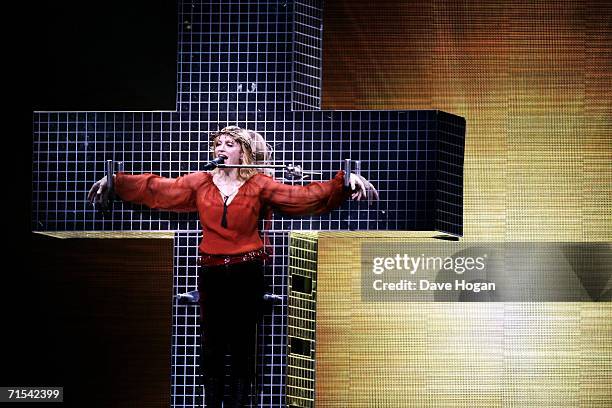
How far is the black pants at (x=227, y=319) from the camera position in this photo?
4.12 meters

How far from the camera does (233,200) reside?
4156 mm

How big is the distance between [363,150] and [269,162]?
346 mm

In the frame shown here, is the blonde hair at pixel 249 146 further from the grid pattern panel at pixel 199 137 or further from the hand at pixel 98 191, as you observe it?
the hand at pixel 98 191

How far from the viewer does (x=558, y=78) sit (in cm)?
517

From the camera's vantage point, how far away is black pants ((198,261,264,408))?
4125mm

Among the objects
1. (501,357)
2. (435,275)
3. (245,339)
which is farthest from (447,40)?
(245,339)

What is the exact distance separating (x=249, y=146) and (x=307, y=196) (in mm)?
287

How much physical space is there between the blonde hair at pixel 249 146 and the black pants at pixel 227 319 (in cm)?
34

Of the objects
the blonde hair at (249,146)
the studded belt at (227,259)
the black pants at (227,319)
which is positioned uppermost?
the blonde hair at (249,146)

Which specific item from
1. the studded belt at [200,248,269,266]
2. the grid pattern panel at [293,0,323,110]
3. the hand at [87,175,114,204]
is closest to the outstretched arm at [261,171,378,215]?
the studded belt at [200,248,269,266]

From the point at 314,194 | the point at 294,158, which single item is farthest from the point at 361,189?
the point at 294,158

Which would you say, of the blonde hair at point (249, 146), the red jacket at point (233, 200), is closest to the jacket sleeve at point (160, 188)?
the red jacket at point (233, 200)

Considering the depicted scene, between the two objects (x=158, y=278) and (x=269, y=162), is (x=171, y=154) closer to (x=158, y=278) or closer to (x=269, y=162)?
(x=269, y=162)

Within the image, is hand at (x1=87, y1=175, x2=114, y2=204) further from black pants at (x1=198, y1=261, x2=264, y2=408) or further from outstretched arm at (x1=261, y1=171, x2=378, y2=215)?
outstretched arm at (x1=261, y1=171, x2=378, y2=215)
